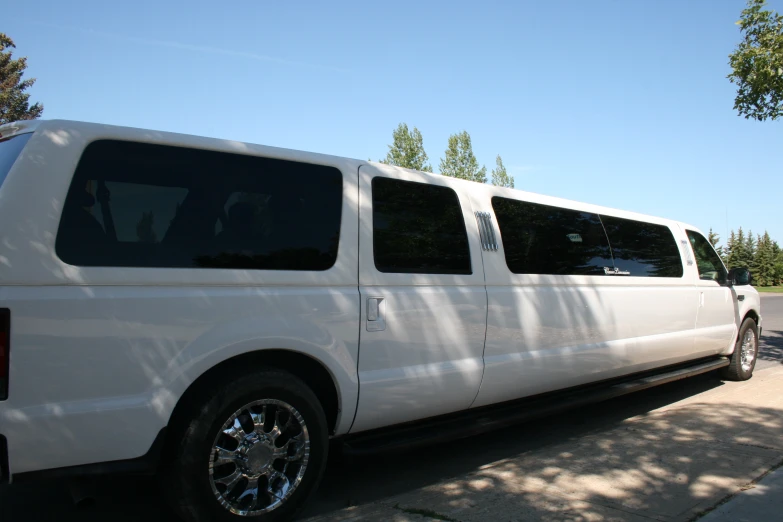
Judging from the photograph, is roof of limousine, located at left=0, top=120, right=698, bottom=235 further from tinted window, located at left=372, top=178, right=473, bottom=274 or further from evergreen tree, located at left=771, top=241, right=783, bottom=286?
evergreen tree, located at left=771, top=241, right=783, bottom=286

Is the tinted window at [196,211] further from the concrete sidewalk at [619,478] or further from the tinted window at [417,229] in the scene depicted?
the concrete sidewalk at [619,478]

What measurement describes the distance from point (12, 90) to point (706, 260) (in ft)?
121

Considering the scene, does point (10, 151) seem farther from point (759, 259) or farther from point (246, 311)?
point (759, 259)

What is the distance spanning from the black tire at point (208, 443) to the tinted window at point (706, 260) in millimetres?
5686

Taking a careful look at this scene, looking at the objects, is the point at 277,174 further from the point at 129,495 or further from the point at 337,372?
the point at 129,495

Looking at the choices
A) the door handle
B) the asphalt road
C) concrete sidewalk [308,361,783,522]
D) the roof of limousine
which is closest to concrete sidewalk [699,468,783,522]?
concrete sidewalk [308,361,783,522]

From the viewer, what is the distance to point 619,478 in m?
4.23

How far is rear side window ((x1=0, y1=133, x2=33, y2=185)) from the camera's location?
2.95m

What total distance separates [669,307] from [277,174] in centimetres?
463

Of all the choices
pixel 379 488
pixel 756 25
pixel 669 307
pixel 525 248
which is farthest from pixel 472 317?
pixel 756 25

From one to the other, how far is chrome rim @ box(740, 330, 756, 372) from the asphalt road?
212cm

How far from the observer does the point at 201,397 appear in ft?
10.5

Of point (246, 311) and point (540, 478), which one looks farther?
point (540, 478)

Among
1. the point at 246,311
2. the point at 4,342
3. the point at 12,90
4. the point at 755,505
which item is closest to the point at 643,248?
the point at 755,505
